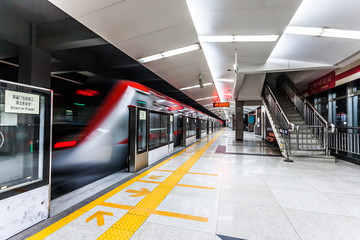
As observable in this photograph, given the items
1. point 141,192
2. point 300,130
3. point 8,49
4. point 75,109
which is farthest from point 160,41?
point 300,130

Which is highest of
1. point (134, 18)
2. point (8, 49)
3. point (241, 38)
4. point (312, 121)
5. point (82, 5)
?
point (241, 38)

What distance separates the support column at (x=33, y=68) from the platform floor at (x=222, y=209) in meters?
2.07

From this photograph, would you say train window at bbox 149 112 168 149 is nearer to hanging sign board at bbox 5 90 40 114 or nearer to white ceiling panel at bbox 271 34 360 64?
hanging sign board at bbox 5 90 40 114

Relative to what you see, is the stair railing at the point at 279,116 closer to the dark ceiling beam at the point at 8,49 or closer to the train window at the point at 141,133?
the train window at the point at 141,133

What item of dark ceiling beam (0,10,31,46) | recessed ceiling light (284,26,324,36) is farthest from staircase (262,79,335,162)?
dark ceiling beam (0,10,31,46)

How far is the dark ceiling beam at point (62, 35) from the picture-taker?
2631 millimetres

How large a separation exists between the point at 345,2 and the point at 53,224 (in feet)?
18.2

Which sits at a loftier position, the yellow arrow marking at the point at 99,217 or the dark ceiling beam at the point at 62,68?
the dark ceiling beam at the point at 62,68

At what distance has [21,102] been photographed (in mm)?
1922

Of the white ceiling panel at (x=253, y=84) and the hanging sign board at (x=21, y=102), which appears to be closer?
the hanging sign board at (x=21, y=102)

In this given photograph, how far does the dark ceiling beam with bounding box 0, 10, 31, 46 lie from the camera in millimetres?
2262

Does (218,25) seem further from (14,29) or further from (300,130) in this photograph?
(300,130)

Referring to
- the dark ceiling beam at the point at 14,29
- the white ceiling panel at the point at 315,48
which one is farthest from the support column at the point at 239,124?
the dark ceiling beam at the point at 14,29

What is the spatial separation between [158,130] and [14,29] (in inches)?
167
